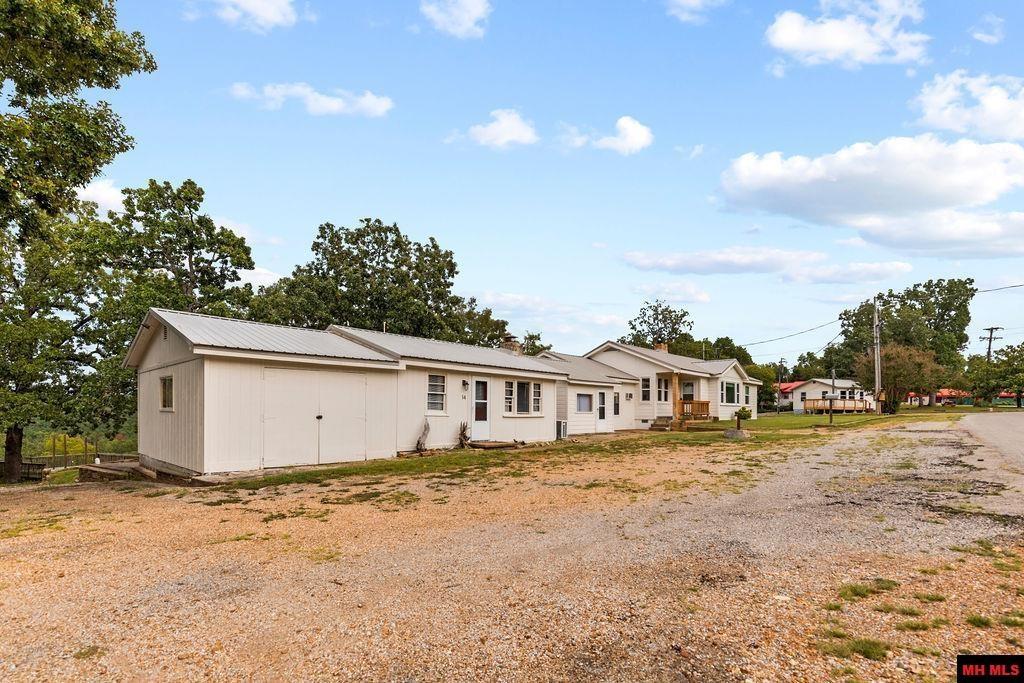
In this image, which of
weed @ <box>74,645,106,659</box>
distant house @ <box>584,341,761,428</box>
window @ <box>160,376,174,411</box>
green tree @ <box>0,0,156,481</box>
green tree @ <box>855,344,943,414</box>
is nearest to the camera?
weed @ <box>74,645,106,659</box>

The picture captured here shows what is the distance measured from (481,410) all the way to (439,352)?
266 centimetres

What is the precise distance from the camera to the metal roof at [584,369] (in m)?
27.8

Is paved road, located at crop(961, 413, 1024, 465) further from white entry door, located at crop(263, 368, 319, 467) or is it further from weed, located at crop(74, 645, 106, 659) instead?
weed, located at crop(74, 645, 106, 659)

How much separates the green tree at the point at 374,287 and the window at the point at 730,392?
18286 mm

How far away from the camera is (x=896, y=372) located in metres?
46.8

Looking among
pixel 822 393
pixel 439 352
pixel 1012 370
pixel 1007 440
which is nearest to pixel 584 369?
pixel 439 352

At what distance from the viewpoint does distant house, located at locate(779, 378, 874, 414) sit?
5288 cm

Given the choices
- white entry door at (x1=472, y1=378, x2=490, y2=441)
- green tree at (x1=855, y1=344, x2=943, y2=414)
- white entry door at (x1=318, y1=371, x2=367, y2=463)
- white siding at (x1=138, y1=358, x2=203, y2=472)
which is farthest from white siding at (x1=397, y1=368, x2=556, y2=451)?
green tree at (x1=855, y1=344, x2=943, y2=414)

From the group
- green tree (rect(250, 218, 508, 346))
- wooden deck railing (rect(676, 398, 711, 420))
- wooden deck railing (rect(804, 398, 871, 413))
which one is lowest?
wooden deck railing (rect(804, 398, 871, 413))

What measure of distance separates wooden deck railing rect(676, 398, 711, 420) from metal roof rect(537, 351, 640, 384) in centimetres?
348

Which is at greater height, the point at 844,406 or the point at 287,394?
the point at 287,394

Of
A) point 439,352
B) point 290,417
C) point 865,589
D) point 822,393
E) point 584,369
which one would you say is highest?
point 439,352

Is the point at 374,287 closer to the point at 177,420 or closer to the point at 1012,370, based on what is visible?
the point at 177,420

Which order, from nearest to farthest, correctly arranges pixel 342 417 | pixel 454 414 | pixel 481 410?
pixel 342 417 < pixel 454 414 < pixel 481 410
